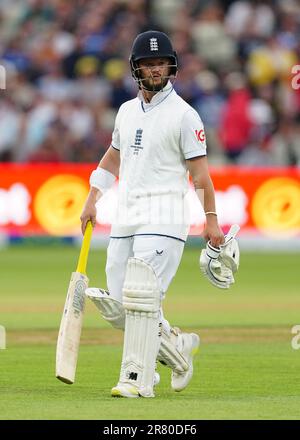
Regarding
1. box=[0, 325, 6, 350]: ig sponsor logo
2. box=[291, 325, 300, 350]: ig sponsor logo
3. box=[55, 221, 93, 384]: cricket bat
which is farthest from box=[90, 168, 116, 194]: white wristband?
box=[291, 325, 300, 350]: ig sponsor logo

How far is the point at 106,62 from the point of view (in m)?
23.1

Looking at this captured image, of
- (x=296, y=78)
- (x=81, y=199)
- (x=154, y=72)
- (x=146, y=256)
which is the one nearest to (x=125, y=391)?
(x=146, y=256)

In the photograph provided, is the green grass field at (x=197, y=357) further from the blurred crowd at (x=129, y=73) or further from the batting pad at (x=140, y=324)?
the blurred crowd at (x=129, y=73)

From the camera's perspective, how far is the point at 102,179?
847 centimetres

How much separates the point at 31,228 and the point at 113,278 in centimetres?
1300

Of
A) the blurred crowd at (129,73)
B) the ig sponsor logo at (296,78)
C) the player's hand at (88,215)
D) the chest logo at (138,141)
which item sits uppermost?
the blurred crowd at (129,73)

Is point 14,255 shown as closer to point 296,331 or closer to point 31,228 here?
point 31,228

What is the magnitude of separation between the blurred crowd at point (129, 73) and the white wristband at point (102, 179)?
43.9ft

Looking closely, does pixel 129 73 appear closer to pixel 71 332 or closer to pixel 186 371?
pixel 186 371

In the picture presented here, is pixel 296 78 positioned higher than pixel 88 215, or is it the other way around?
pixel 296 78

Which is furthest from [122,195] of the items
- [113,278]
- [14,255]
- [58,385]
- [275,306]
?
[14,255]

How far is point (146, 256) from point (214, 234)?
0.44 m

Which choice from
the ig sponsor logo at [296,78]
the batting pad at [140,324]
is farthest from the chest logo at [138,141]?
the ig sponsor logo at [296,78]

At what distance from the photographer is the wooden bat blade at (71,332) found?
25.8ft
